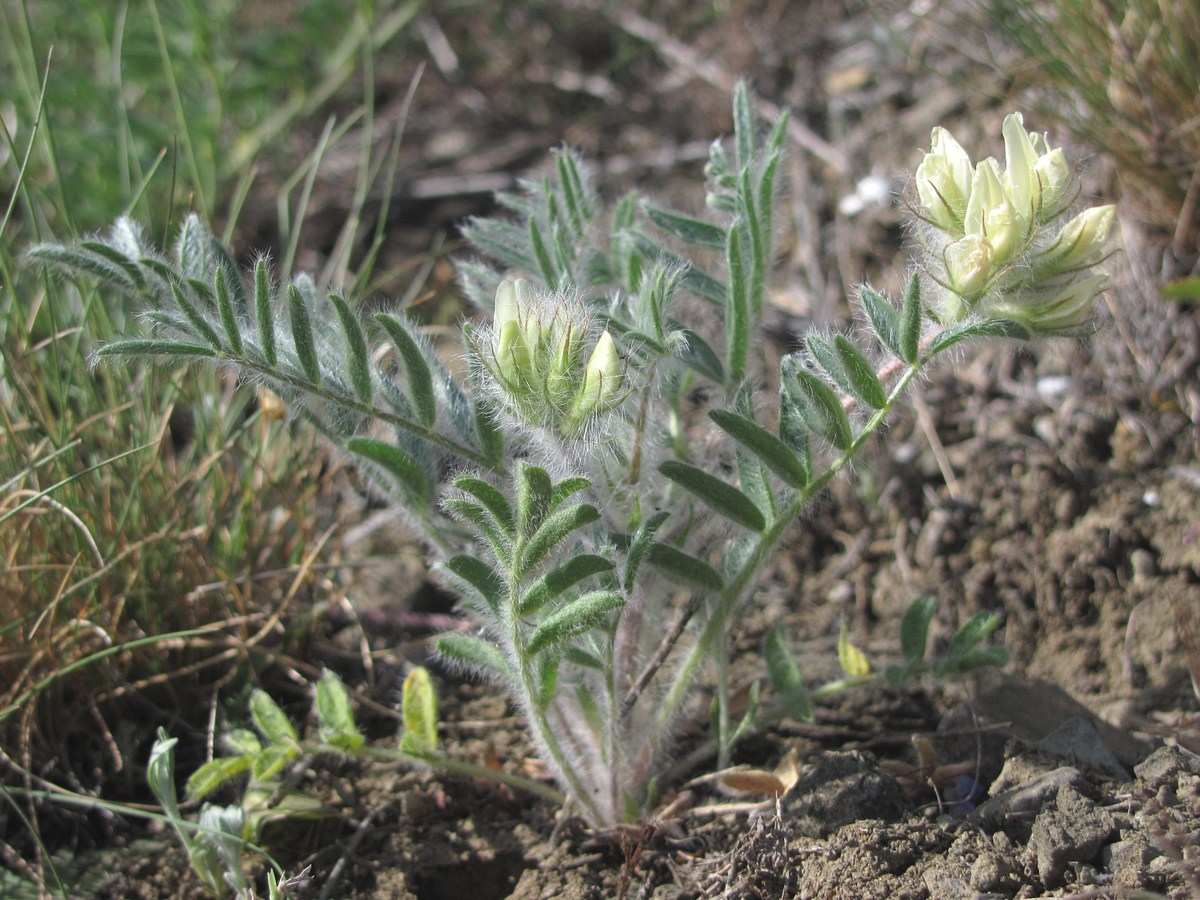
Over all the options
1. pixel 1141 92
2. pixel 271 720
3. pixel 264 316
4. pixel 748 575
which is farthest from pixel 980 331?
pixel 1141 92

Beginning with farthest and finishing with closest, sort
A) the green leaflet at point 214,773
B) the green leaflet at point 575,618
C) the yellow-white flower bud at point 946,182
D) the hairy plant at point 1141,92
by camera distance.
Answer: the hairy plant at point 1141,92 < the green leaflet at point 214,773 < the yellow-white flower bud at point 946,182 < the green leaflet at point 575,618

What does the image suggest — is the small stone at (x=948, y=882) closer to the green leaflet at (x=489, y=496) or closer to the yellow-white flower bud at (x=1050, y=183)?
the green leaflet at (x=489, y=496)

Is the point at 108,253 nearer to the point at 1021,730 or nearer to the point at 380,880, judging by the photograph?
the point at 380,880

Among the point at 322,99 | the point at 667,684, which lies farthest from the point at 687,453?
the point at 322,99

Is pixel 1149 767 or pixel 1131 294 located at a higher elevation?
pixel 1131 294

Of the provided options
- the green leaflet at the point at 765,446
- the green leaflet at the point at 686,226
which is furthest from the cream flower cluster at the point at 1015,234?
the green leaflet at the point at 686,226

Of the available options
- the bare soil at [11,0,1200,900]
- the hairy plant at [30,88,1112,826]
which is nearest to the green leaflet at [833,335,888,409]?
the hairy plant at [30,88,1112,826]

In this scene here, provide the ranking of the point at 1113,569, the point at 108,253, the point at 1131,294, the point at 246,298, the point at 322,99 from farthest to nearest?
the point at 322,99 → the point at 1131,294 → the point at 1113,569 → the point at 246,298 → the point at 108,253
